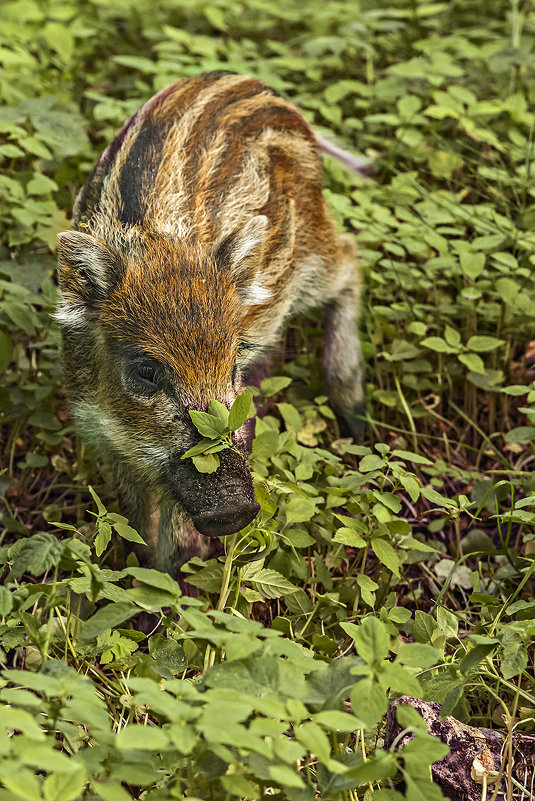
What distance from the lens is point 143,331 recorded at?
3.09 meters

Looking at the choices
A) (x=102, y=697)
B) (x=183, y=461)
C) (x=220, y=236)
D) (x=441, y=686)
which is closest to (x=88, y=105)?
(x=220, y=236)

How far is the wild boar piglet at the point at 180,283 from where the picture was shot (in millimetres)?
3047

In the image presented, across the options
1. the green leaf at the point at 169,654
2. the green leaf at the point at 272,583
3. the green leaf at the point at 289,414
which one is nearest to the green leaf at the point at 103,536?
the green leaf at the point at 169,654

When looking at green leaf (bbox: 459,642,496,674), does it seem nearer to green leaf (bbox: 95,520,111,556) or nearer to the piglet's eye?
green leaf (bbox: 95,520,111,556)

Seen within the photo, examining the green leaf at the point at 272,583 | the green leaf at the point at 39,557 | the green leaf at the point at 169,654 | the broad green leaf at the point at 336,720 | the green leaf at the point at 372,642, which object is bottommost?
the green leaf at the point at 272,583

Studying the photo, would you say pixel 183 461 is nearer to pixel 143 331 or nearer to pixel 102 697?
pixel 143 331

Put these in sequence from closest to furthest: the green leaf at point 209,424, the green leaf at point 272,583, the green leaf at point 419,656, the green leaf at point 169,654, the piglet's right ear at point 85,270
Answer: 1. the green leaf at point 419,656
2. the green leaf at point 169,654
3. the green leaf at point 209,424
4. the green leaf at point 272,583
5. the piglet's right ear at point 85,270

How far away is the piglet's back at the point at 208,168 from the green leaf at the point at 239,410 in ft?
3.16

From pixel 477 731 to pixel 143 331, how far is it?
1569mm

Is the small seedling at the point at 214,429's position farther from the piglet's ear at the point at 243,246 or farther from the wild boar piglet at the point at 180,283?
the piglet's ear at the point at 243,246

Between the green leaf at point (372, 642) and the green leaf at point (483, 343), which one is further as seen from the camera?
the green leaf at point (483, 343)

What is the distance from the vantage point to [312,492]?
300 cm

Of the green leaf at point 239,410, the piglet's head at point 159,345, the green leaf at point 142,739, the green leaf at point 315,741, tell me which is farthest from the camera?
the piglet's head at point 159,345

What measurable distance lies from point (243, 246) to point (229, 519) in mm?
1007
